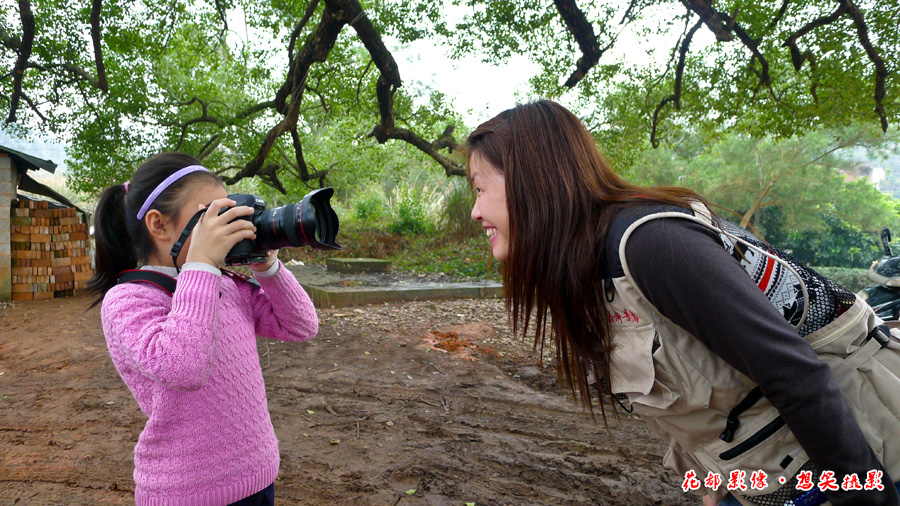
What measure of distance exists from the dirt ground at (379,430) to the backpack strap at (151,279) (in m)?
1.44

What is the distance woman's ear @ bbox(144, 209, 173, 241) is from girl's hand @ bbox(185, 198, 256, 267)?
0.49 feet

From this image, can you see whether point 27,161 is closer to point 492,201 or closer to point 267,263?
point 267,263

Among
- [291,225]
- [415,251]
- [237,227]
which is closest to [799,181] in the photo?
[415,251]

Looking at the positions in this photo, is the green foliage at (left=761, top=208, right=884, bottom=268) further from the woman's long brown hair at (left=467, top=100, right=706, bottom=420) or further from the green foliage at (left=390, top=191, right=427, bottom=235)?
the woman's long brown hair at (left=467, top=100, right=706, bottom=420)

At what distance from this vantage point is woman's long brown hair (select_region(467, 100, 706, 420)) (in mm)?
1062

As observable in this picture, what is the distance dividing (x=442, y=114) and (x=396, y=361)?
259 inches

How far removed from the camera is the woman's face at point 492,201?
1.19 meters

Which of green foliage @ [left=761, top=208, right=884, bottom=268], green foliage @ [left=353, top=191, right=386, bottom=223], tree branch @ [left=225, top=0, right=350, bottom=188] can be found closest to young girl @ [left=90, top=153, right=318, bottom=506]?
tree branch @ [left=225, top=0, right=350, bottom=188]

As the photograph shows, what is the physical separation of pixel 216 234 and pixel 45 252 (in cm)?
915

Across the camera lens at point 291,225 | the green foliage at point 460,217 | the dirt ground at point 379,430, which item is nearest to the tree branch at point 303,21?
the dirt ground at point 379,430

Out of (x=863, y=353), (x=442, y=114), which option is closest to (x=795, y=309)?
(x=863, y=353)

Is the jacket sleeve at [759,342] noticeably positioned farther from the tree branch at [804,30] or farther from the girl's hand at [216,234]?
the tree branch at [804,30]

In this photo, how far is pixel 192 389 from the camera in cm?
117

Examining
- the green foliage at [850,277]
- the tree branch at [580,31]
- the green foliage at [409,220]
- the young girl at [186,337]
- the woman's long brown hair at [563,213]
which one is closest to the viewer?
the woman's long brown hair at [563,213]
